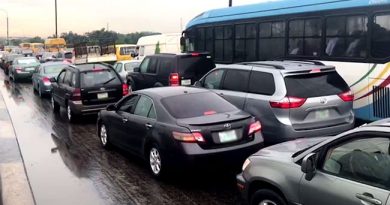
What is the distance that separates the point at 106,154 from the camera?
30.3 feet

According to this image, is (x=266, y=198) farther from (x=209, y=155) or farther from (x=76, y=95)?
(x=76, y=95)

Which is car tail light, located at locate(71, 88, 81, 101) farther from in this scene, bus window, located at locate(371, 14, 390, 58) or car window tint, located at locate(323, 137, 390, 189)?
car window tint, located at locate(323, 137, 390, 189)

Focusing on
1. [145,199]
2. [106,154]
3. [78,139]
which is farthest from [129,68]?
[145,199]

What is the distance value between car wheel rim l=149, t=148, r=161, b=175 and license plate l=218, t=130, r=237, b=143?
1.04 m

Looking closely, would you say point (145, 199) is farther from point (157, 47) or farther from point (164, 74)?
point (157, 47)

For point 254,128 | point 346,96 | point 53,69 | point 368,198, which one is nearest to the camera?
point 368,198

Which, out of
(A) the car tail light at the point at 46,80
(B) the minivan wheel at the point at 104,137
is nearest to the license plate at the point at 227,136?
(B) the minivan wheel at the point at 104,137

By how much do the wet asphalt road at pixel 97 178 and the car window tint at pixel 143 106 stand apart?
3.12 feet

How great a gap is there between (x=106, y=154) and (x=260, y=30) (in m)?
6.22

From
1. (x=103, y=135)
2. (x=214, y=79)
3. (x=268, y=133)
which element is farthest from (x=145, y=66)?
(x=268, y=133)

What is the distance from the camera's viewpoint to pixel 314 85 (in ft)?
26.9

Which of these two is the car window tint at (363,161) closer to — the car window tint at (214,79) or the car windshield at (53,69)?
the car window tint at (214,79)

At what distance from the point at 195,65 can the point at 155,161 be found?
651 centimetres

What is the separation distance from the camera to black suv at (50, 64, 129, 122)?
12969 millimetres
